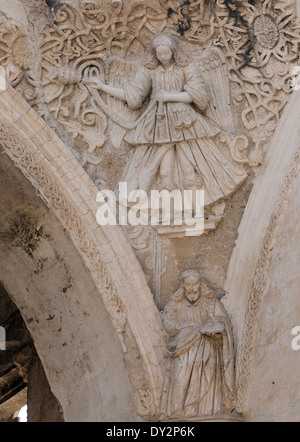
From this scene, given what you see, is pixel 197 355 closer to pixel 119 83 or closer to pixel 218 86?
pixel 218 86

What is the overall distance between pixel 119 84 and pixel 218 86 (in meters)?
0.60

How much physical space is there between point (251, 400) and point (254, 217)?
1055 mm

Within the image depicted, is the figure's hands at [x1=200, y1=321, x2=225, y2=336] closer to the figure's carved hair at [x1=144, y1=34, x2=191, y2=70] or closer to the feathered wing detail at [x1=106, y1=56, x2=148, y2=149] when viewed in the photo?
the feathered wing detail at [x1=106, y1=56, x2=148, y2=149]

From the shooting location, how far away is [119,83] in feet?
24.6

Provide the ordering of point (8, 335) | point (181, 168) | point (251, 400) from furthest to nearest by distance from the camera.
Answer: point (8, 335) < point (181, 168) < point (251, 400)

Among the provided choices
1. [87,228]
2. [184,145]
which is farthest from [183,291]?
[184,145]

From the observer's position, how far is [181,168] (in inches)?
288

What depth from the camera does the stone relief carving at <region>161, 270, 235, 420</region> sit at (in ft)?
22.3

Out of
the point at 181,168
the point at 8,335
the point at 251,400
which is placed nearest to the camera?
the point at 251,400

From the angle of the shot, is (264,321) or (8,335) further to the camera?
(8,335)

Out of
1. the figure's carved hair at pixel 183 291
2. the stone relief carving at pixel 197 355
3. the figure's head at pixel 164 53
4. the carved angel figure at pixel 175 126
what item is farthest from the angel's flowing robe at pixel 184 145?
the stone relief carving at pixel 197 355

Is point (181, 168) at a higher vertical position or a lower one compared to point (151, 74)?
lower

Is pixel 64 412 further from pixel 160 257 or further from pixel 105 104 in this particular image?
pixel 105 104

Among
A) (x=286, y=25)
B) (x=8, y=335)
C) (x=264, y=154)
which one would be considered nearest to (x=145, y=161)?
(x=264, y=154)
